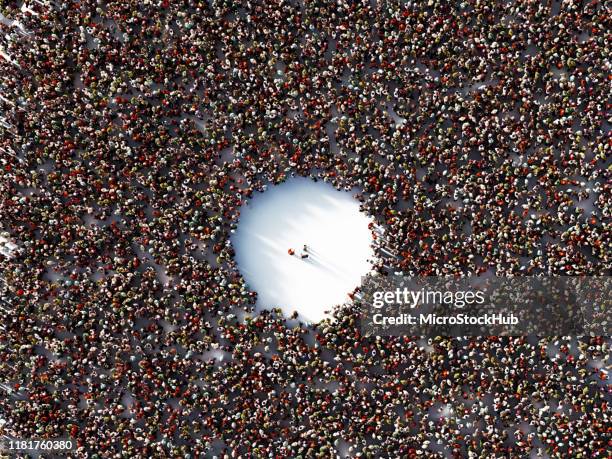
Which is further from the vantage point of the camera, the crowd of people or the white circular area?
the white circular area

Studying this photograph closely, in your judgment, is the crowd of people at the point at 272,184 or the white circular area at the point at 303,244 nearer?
the crowd of people at the point at 272,184

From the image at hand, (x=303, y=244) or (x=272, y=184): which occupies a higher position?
(x=272, y=184)

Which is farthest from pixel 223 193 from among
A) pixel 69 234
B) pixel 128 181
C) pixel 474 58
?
pixel 474 58

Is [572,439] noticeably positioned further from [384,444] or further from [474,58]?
[474,58]
